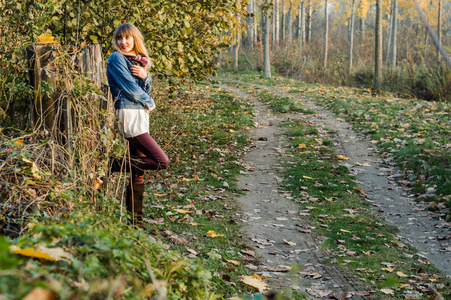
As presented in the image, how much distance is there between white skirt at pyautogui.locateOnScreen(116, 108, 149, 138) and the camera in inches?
162

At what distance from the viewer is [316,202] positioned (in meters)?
6.14

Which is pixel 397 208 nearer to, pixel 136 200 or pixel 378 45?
pixel 136 200

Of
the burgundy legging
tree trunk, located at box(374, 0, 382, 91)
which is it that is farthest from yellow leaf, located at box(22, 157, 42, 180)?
tree trunk, located at box(374, 0, 382, 91)

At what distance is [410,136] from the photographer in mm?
9320

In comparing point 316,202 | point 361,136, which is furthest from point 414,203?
point 361,136

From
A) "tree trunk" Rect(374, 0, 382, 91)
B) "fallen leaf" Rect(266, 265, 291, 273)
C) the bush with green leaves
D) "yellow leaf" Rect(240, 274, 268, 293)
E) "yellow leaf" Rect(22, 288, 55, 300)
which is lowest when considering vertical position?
"fallen leaf" Rect(266, 265, 291, 273)

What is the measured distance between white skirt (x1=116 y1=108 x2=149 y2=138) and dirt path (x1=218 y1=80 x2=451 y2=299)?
187 cm

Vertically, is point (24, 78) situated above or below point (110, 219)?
above

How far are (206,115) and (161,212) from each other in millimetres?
6171

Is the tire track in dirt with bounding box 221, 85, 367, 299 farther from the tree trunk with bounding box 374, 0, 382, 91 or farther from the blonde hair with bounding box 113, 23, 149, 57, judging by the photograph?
the tree trunk with bounding box 374, 0, 382, 91

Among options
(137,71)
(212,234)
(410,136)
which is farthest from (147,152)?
(410,136)

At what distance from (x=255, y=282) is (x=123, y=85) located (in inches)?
89.5

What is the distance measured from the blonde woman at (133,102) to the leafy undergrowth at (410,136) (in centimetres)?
433

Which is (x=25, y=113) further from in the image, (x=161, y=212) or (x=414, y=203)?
(x=414, y=203)
